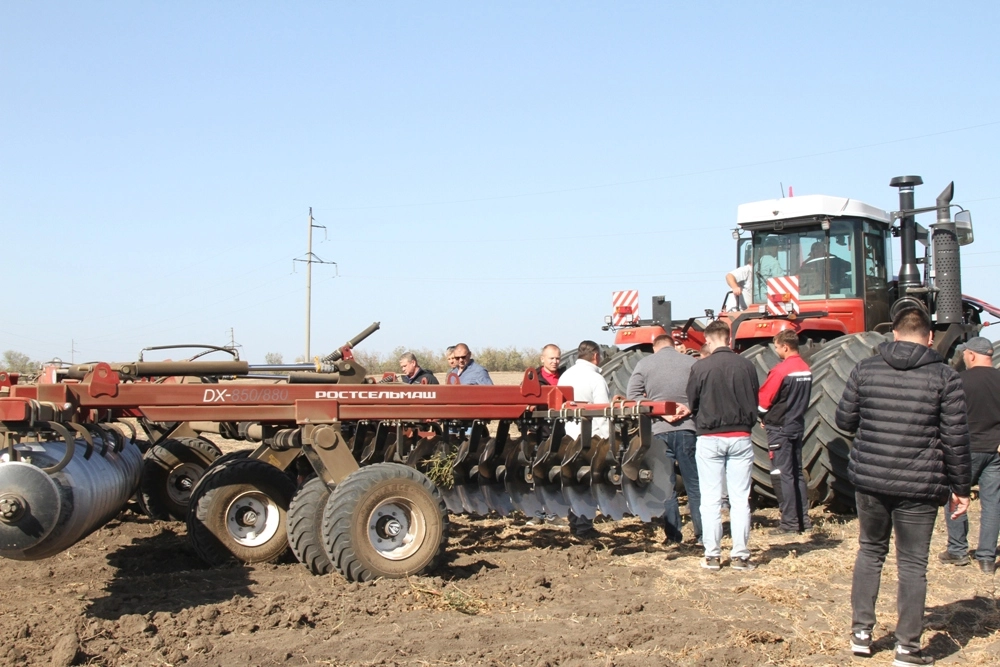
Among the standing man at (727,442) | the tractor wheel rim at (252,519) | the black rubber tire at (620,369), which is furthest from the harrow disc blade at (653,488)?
the black rubber tire at (620,369)

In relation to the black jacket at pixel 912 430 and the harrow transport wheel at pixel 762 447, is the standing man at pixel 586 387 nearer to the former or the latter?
the harrow transport wheel at pixel 762 447

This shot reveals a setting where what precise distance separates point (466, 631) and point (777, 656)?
151 centimetres

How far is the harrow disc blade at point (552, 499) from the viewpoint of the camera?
7.32 m

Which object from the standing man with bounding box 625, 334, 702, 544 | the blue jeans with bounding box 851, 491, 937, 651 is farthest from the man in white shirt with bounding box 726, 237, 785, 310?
the blue jeans with bounding box 851, 491, 937, 651

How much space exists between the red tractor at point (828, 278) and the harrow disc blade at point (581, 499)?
257 centimetres

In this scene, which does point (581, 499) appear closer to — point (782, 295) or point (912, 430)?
point (912, 430)

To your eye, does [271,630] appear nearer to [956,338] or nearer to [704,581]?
[704,581]

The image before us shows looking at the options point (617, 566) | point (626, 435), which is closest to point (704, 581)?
point (617, 566)

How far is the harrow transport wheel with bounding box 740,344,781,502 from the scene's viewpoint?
27.3 ft

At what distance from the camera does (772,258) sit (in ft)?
34.7

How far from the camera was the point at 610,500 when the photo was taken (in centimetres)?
714

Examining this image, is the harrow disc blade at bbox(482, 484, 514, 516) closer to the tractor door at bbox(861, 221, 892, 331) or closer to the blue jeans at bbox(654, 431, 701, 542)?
the blue jeans at bbox(654, 431, 701, 542)

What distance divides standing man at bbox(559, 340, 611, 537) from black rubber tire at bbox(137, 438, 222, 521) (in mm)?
3077

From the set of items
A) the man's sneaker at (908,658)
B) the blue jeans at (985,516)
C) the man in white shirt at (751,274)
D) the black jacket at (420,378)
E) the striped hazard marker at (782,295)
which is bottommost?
the man's sneaker at (908,658)
